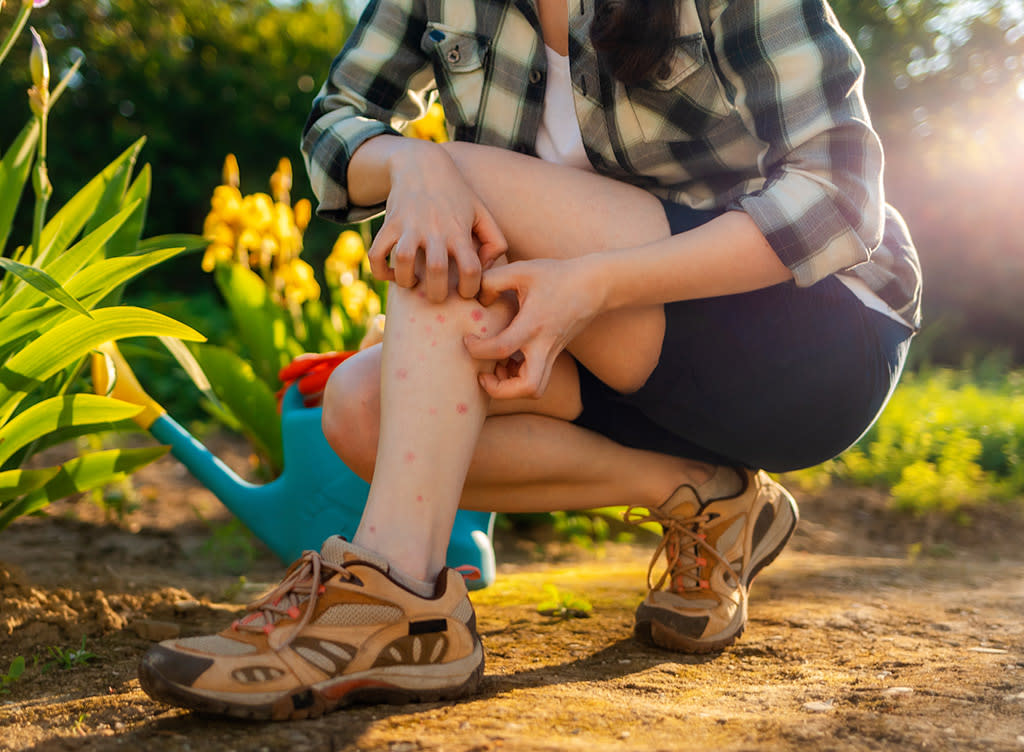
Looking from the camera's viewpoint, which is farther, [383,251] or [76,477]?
[76,477]

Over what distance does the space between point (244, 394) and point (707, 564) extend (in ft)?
3.99

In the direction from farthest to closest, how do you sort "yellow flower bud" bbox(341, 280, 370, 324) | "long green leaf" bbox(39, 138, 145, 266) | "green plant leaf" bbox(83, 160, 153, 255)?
"yellow flower bud" bbox(341, 280, 370, 324) → "green plant leaf" bbox(83, 160, 153, 255) → "long green leaf" bbox(39, 138, 145, 266)

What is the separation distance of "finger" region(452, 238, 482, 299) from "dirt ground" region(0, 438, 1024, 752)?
0.48 meters

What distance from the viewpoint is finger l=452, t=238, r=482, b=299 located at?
3.32 ft

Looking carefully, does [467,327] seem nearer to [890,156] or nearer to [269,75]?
[269,75]

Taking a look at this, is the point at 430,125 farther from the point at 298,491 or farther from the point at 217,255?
the point at 298,491

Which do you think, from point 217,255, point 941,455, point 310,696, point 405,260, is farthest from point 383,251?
point 941,455

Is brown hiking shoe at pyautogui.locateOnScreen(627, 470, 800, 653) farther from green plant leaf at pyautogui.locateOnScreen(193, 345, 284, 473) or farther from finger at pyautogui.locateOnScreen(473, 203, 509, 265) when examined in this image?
green plant leaf at pyautogui.locateOnScreen(193, 345, 284, 473)

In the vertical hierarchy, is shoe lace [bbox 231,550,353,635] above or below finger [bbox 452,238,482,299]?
below

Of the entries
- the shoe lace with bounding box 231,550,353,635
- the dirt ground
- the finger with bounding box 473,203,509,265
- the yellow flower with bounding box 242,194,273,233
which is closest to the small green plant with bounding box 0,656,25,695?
the dirt ground

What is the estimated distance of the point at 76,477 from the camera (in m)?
1.40

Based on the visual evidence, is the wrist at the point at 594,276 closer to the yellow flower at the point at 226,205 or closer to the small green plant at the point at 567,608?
the small green plant at the point at 567,608

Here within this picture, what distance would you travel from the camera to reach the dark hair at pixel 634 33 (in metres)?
1.08

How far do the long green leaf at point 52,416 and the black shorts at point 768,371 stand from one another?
74 centimetres
